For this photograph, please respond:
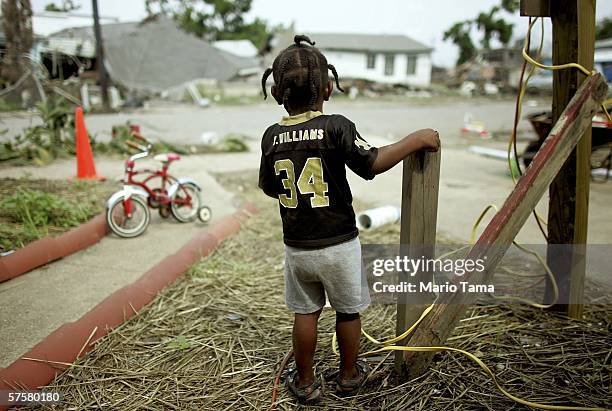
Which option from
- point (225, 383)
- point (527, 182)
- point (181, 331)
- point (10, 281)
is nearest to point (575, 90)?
point (527, 182)

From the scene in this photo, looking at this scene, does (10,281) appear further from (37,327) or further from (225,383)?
(225,383)

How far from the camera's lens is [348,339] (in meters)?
2.31

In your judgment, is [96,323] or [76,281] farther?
[76,281]

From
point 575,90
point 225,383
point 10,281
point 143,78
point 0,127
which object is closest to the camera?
point 225,383

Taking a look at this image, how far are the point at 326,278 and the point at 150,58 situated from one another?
3027cm

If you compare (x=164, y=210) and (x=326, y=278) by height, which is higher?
(x=326, y=278)

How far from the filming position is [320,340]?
290 cm

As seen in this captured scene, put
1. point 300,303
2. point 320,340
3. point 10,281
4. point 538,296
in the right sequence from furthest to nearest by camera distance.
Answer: point 10,281
point 538,296
point 320,340
point 300,303

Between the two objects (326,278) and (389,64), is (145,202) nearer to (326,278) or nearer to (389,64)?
(326,278)

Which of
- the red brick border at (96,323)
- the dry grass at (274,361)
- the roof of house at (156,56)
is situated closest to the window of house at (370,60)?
the roof of house at (156,56)

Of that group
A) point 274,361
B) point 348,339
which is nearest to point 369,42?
point 274,361

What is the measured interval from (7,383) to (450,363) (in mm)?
2176

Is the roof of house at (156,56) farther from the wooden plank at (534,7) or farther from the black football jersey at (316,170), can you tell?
the black football jersey at (316,170)

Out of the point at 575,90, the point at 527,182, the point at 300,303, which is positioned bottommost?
the point at 300,303
